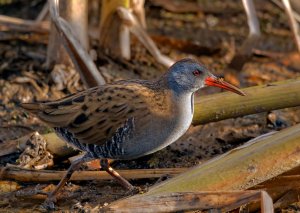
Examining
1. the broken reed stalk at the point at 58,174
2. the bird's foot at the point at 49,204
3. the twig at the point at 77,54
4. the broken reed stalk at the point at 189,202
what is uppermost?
the twig at the point at 77,54

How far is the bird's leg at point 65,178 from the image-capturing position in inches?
180

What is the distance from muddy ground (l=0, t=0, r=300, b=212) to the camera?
5.07m

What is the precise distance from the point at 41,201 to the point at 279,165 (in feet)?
4.91

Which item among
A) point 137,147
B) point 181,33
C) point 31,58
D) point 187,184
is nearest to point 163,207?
point 187,184

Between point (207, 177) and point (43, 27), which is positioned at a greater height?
point (43, 27)

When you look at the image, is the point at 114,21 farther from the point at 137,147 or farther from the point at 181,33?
the point at 137,147

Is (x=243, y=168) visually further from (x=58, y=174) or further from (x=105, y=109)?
(x=58, y=174)

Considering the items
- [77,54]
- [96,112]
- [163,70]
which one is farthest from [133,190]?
[163,70]

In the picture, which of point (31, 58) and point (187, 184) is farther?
point (31, 58)

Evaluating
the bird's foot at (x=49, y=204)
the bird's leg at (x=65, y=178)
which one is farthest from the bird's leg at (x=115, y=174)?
the bird's foot at (x=49, y=204)

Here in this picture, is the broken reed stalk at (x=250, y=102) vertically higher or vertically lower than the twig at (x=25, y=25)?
lower

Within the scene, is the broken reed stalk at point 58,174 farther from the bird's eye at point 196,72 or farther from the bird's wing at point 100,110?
the bird's eye at point 196,72

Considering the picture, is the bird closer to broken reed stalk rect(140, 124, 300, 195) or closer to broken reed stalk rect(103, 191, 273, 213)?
broken reed stalk rect(140, 124, 300, 195)

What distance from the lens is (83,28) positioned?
5922 mm
